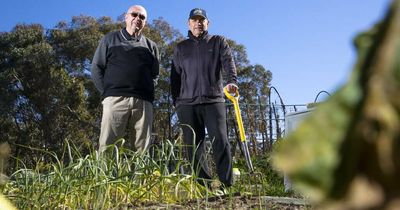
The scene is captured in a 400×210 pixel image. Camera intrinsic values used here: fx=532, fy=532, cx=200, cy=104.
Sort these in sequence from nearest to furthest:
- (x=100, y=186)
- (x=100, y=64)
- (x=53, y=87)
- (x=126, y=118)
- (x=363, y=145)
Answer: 1. (x=363, y=145)
2. (x=100, y=186)
3. (x=126, y=118)
4. (x=100, y=64)
5. (x=53, y=87)

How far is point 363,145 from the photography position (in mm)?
124

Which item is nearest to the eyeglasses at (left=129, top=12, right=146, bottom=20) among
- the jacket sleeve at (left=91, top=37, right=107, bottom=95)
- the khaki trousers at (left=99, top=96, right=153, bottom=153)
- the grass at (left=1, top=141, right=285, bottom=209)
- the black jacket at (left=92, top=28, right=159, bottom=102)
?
the black jacket at (left=92, top=28, right=159, bottom=102)

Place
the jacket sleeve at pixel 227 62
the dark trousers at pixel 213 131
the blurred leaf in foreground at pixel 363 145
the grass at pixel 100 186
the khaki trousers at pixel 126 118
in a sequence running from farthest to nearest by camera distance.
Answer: the khaki trousers at pixel 126 118 → the jacket sleeve at pixel 227 62 → the dark trousers at pixel 213 131 → the grass at pixel 100 186 → the blurred leaf in foreground at pixel 363 145

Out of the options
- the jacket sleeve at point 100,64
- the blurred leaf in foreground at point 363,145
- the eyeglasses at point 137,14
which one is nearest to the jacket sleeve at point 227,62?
the eyeglasses at point 137,14

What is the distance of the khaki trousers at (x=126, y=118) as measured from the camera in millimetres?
4918

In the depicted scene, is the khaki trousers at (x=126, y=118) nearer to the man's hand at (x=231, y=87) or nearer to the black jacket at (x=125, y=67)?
the black jacket at (x=125, y=67)

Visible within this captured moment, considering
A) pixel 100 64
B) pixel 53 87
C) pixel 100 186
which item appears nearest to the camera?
pixel 100 186

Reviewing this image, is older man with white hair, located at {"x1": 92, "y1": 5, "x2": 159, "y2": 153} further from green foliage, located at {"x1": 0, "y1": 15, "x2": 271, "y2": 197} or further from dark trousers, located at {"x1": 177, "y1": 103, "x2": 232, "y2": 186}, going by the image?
green foliage, located at {"x1": 0, "y1": 15, "x2": 271, "y2": 197}

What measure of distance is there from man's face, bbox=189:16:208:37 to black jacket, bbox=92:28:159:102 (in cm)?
46

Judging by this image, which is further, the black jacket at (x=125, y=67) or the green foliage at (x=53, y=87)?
the green foliage at (x=53, y=87)

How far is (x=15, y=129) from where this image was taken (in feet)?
66.7

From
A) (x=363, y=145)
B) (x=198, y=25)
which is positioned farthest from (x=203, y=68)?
(x=363, y=145)

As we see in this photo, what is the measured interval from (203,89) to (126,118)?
2.63ft

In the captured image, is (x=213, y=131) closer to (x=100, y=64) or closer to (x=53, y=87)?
(x=100, y=64)
